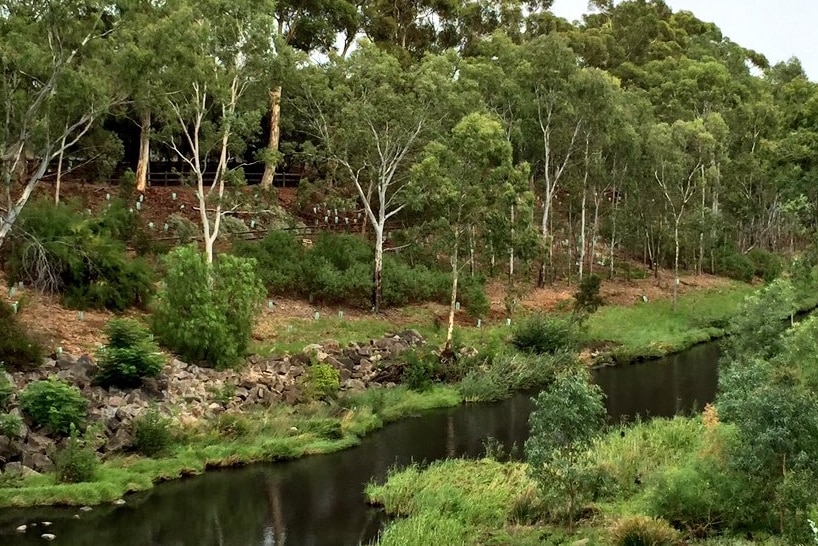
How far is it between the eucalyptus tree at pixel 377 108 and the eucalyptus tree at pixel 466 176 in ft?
10.4

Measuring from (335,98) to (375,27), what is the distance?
1777 cm

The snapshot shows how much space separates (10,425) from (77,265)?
10253mm

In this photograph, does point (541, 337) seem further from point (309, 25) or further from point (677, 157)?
point (309, 25)

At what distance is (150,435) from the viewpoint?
20.4 m

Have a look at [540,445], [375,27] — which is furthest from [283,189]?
[540,445]

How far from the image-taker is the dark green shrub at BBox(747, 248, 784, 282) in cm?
5697

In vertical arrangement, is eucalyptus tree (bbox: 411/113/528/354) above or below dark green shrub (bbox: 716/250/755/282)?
above

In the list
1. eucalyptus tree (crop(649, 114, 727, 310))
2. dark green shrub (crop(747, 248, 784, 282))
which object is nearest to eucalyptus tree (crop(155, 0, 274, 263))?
eucalyptus tree (crop(649, 114, 727, 310))

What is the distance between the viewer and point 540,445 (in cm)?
1534

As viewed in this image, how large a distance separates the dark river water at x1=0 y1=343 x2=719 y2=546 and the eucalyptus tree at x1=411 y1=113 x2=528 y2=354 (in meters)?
7.25

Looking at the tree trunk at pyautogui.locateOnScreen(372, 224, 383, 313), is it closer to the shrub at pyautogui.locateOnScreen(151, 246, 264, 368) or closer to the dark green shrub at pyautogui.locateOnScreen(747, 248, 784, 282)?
the shrub at pyautogui.locateOnScreen(151, 246, 264, 368)

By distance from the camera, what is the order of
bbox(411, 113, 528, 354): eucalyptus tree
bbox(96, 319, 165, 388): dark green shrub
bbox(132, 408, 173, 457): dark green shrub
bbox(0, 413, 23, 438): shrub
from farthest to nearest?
1. bbox(411, 113, 528, 354): eucalyptus tree
2. bbox(96, 319, 165, 388): dark green shrub
3. bbox(132, 408, 173, 457): dark green shrub
4. bbox(0, 413, 23, 438): shrub

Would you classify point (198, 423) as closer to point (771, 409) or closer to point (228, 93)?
point (228, 93)

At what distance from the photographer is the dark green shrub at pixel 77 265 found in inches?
1083
